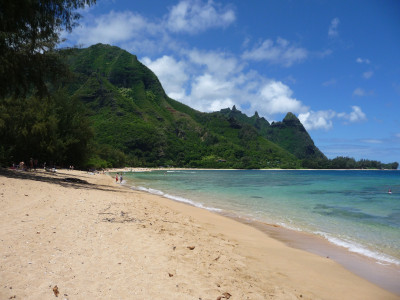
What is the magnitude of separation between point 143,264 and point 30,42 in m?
17.0

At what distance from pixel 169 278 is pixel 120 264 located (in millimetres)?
950

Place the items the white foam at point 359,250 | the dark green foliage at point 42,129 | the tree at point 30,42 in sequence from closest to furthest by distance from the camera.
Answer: the white foam at point 359,250 < the tree at point 30,42 < the dark green foliage at point 42,129

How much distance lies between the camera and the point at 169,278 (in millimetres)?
4379

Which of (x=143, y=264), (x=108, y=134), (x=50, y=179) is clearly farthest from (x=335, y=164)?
(x=143, y=264)

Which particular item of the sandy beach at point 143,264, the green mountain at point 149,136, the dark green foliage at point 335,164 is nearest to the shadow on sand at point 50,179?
the sandy beach at point 143,264

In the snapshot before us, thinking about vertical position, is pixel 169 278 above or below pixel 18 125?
below

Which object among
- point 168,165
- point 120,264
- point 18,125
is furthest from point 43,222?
point 168,165

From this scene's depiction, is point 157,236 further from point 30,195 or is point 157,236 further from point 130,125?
point 130,125

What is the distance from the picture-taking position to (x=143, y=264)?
189 inches

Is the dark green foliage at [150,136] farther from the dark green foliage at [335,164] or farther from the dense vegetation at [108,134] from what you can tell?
the dark green foliage at [335,164]

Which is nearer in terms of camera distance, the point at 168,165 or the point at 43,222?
the point at 43,222

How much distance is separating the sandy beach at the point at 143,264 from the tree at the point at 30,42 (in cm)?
1089

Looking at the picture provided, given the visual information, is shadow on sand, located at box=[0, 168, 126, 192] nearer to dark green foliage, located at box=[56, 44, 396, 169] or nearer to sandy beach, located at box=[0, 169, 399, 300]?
sandy beach, located at box=[0, 169, 399, 300]

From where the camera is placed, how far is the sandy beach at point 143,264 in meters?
3.82
